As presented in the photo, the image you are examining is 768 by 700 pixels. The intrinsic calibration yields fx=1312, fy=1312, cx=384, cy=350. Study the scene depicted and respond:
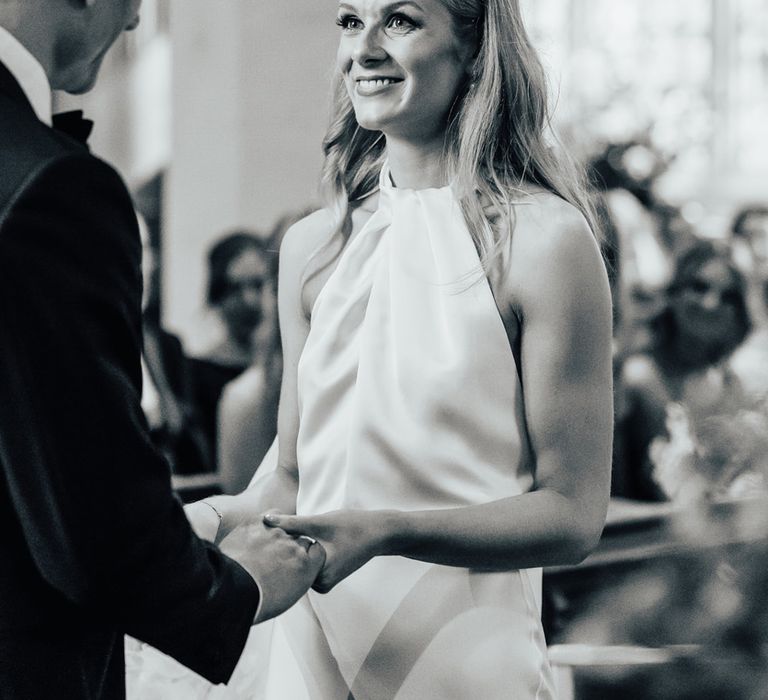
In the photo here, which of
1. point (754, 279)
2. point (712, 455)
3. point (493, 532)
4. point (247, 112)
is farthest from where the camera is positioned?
point (247, 112)

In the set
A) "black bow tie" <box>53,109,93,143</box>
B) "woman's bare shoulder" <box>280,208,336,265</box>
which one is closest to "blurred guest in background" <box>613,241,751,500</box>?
"woman's bare shoulder" <box>280,208,336,265</box>

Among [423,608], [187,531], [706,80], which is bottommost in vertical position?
[706,80]

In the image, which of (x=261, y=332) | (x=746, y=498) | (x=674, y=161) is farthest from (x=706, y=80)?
(x=746, y=498)

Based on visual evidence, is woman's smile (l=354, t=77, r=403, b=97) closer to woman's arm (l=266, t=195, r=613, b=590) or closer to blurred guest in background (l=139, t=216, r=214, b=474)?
woman's arm (l=266, t=195, r=613, b=590)

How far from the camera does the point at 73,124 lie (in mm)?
1651

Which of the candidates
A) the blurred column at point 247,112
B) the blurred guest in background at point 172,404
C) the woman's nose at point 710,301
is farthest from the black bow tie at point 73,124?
the blurred column at point 247,112

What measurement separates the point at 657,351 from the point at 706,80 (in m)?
10.9

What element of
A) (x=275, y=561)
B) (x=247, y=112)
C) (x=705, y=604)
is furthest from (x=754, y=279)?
(x=275, y=561)

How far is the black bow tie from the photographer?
163 centimetres

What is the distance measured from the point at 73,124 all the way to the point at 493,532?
791 millimetres

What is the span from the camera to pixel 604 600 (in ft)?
12.1

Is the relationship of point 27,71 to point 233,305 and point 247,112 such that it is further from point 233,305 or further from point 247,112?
point 247,112

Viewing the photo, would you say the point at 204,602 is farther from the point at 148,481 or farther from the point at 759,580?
the point at 759,580

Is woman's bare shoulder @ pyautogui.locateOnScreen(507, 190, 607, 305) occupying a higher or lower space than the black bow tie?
lower
